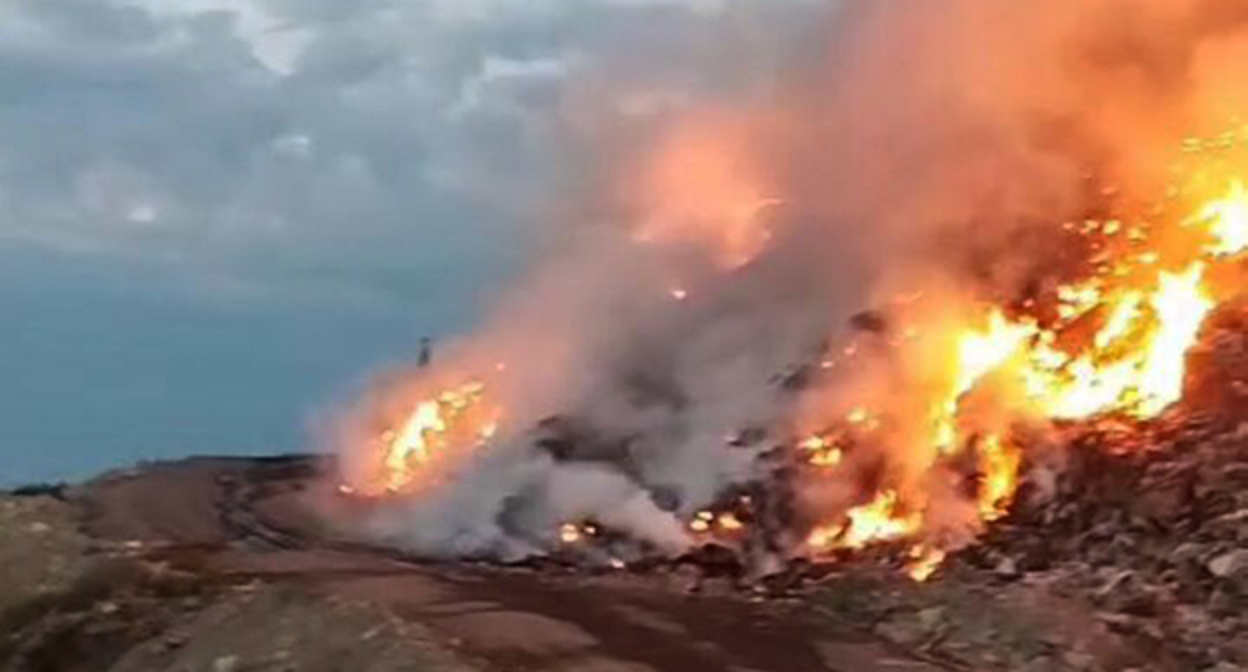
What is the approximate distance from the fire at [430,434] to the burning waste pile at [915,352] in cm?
10

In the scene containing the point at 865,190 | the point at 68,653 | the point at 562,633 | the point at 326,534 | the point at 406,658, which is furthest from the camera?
the point at 865,190

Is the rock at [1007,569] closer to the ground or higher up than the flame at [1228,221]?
closer to the ground

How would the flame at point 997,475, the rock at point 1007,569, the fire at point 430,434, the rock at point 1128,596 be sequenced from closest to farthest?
the rock at point 1128,596
the rock at point 1007,569
the flame at point 997,475
the fire at point 430,434

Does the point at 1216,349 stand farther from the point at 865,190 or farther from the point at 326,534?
the point at 326,534

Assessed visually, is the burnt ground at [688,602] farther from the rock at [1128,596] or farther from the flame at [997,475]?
the flame at [997,475]

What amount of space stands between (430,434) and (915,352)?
12.0m

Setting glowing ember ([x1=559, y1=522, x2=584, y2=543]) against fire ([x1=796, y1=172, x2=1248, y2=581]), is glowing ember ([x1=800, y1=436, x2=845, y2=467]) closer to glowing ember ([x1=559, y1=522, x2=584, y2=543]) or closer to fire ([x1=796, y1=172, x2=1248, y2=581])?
fire ([x1=796, y1=172, x2=1248, y2=581])

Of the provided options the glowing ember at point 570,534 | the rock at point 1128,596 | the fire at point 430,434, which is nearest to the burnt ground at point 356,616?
the glowing ember at point 570,534

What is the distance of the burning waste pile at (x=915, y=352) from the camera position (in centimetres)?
3219

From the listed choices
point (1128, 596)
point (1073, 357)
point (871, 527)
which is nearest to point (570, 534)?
point (871, 527)

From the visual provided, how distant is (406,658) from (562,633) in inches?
102

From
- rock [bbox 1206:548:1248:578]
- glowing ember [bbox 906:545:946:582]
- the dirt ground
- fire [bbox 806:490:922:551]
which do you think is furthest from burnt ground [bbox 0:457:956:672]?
rock [bbox 1206:548:1248:578]

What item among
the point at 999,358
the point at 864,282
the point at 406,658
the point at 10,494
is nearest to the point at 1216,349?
the point at 999,358

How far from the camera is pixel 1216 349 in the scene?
1351 inches
